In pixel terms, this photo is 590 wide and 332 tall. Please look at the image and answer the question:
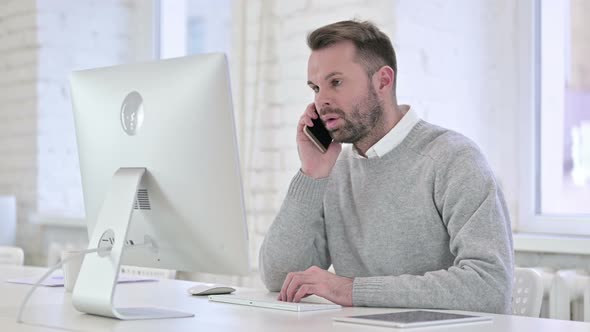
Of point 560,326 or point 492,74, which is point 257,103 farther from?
point 560,326

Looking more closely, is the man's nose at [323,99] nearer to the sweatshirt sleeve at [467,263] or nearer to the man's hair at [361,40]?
the man's hair at [361,40]

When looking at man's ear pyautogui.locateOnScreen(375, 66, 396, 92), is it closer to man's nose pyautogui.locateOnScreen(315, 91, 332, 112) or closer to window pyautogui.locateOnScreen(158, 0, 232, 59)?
man's nose pyautogui.locateOnScreen(315, 91, 332, 112)

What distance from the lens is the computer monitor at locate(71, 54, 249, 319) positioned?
5.18 ft

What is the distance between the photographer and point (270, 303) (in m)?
1.74

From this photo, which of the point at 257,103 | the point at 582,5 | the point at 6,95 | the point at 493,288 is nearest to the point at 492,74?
the point at 582,5

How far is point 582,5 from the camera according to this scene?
110 inches

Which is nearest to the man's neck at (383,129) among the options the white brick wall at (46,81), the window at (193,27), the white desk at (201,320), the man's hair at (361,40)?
the man's hair at (361,40)

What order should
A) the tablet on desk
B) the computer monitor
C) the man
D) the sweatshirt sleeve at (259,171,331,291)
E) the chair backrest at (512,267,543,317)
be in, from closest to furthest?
1. the tablet on desk
2. the computer monitor
3. the man
4. the chair backrest at (512,267,543,317)
5. the sweatshirt sleeve at (259,171,331,291)

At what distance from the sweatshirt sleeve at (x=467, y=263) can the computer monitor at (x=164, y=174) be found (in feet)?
1.08

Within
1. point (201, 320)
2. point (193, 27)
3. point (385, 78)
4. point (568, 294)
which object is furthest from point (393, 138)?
point (193, 27)

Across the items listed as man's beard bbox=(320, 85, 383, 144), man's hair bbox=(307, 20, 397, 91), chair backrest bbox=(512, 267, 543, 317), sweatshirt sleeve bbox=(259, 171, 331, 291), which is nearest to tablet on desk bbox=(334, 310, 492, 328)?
chair backrest bbox=(512, 267, 543, 317)

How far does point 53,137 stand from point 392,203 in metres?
2.46

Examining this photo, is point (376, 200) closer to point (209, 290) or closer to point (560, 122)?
point (209, 290)

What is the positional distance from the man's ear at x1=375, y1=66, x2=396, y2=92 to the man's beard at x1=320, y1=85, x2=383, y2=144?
0.03 meters
